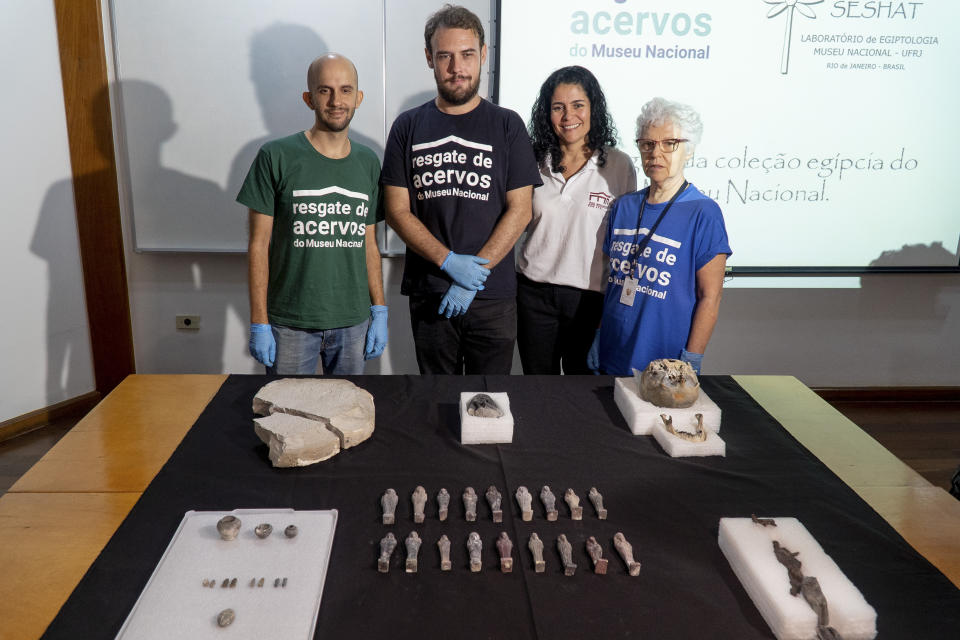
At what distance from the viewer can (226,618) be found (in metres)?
1.06

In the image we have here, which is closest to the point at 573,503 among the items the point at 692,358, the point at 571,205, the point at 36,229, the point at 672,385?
the point at 672,385

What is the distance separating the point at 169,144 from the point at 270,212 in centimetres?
129

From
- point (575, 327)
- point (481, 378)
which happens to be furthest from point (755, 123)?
point (481, 378)

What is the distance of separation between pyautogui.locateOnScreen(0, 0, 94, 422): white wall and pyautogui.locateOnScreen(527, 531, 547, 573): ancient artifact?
2.91m

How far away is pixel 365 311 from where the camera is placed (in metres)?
2.40

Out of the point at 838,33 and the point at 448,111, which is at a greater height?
the point at 838,33

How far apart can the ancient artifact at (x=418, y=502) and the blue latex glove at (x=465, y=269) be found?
991mm

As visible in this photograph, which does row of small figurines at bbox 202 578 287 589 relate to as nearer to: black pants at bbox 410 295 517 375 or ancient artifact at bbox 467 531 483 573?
ancient artifact at bbox 467 531 483 573

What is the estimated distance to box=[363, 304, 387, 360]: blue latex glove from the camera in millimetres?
2463

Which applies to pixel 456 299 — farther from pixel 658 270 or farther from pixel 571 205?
pixel 658 270

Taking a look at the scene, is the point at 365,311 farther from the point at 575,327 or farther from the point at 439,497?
the point at 439,497

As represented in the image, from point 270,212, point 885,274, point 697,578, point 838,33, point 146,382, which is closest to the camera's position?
point 697,578

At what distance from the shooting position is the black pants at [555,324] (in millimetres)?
2426

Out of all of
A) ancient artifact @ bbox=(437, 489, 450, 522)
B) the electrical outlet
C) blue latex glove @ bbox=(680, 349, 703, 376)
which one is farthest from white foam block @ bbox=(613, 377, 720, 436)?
the electrical outlet
